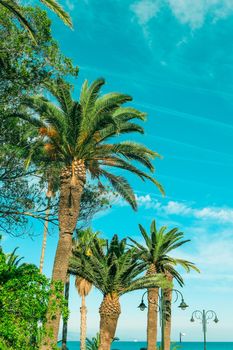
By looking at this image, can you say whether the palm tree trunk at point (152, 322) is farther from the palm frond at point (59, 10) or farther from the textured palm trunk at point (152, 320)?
the palm frond at point (59, 10)

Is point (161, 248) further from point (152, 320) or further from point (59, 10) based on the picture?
point (59, 10)

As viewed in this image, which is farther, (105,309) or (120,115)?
(105,309)

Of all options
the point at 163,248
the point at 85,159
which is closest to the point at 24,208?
the point at 85,159

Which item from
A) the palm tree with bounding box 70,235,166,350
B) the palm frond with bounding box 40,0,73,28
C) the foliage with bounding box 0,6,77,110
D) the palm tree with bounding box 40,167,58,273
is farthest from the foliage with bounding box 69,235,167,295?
the palm frond with bounding box 40,0,73,28

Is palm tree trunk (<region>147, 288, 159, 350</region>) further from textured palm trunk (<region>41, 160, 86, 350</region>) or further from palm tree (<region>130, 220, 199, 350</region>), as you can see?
textured palm trunk (<region>41, 160, 86, 350</region>)

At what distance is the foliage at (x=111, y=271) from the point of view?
27250mm

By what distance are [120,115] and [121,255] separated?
9.34m

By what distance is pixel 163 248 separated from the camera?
35812 millimetres

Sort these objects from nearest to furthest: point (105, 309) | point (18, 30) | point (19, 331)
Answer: point (19, 331)
point (18, 30)
point (105, 309)

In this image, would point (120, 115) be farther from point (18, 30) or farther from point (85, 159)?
point (18, 30)

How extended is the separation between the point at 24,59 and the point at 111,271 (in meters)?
13.3

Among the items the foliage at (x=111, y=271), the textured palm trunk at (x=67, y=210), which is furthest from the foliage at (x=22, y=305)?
the foliage at (x=111, y=271)

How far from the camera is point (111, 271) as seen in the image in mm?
27594

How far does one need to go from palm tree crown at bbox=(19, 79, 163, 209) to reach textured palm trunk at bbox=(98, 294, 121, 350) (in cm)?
839
